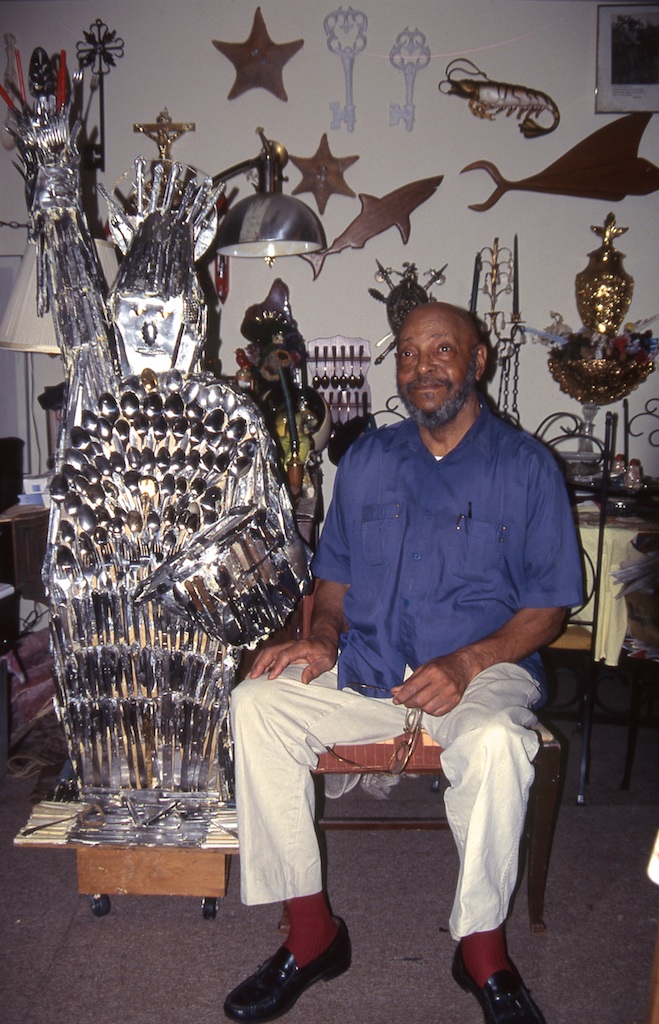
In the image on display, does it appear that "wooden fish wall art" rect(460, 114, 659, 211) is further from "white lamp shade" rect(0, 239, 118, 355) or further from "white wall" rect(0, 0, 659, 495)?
"white lamp shade" rect(0, 239, 118, 355)

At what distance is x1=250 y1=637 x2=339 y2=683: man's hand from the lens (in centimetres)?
170

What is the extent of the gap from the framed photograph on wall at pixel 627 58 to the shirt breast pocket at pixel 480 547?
2739 millimetres

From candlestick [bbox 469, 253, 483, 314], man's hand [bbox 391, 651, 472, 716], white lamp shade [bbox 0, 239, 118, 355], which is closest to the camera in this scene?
man's hand [bbox 391, 651, 472, 716]

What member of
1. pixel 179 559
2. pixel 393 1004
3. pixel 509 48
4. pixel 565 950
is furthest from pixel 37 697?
pixel 509 48

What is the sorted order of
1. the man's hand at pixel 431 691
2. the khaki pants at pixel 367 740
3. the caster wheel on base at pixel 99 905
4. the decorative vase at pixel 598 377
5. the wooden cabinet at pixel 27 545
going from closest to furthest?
1. the khaki pants at pixel 367 740
2. the man's hand at pixel 431 691
3. the caster wheel on base at pixel 99 905
4. the wooden cabinet at pixel 27 545
5. the decorative vase at pixel 598 377

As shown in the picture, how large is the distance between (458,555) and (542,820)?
62cm

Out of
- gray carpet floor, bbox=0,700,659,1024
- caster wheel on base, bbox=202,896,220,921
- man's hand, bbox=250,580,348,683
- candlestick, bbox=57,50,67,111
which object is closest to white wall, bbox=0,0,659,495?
man's hand, bbox=250,580,348,683

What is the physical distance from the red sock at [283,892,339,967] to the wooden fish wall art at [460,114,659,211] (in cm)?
319

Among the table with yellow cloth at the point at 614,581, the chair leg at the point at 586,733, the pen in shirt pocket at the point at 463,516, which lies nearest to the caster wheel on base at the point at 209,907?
the pen in shirt pocket at the point at 463,516

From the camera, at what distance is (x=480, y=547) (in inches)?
67.8

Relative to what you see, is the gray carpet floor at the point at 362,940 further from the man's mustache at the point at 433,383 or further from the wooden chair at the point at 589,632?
the man's mustache at the point at 433,383

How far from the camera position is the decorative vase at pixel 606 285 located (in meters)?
3.49

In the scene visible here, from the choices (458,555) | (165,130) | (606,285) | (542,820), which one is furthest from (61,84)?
(606,285)

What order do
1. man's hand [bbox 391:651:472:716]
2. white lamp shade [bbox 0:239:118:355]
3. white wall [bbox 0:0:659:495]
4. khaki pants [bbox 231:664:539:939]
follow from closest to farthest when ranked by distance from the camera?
khaki pants [bbox 231:664:539:939], man's hand [bbox 391:651:472:716], white lamp shade [bbox 0:239:118:355], white wall [bbox 0:0:659:495]
